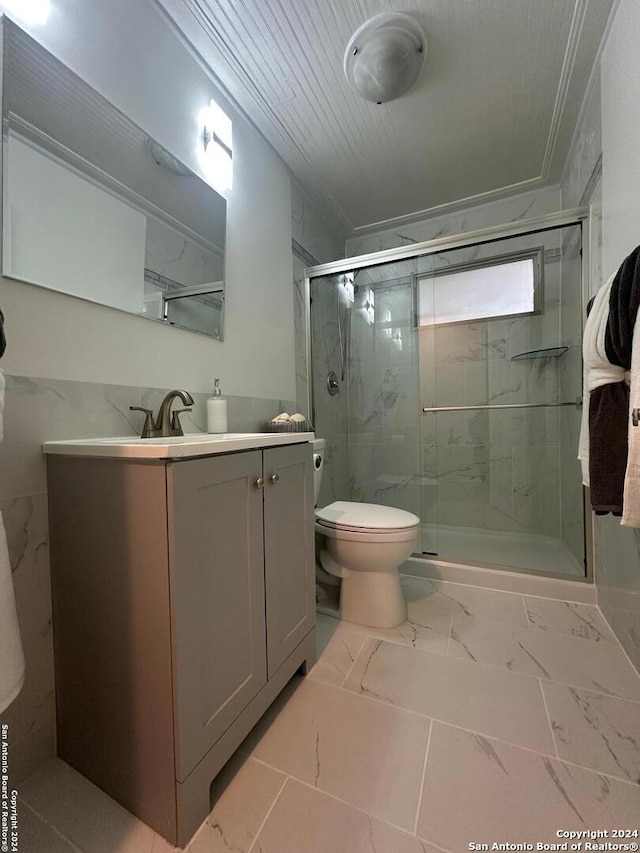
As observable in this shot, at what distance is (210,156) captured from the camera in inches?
55.9

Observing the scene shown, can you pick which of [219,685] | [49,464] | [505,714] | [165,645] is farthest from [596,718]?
[49,464]

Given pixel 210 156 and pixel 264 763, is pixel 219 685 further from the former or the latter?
pixel 210 156

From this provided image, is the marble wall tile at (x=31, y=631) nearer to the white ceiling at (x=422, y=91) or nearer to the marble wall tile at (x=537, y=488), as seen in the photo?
the white ceiling at (x=422, y=91)

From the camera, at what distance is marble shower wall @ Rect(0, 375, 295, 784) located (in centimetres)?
81

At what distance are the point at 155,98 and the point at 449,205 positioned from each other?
187 centimetres

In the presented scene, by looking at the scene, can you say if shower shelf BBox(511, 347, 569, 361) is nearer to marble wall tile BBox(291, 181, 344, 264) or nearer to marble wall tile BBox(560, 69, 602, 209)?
marble wall tile BBox(560, 69, 602, 209)

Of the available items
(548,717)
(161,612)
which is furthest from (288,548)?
(548,717)

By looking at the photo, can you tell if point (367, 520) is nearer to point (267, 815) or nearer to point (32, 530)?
point (267, 815)

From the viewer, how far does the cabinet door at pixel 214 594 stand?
682mm

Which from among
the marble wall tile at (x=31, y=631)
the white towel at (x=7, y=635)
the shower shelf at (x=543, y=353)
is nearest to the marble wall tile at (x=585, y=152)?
the shower shelf at (x=543, y=353)

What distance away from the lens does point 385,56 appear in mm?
1346

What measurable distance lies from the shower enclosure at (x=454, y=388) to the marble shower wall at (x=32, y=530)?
4.75 ft

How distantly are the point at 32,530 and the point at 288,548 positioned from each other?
25.9 inches

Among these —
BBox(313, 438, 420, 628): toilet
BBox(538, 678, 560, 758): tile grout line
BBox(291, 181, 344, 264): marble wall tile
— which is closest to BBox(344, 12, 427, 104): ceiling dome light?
BBox(291, 181, 344, 264): marble wall tile
